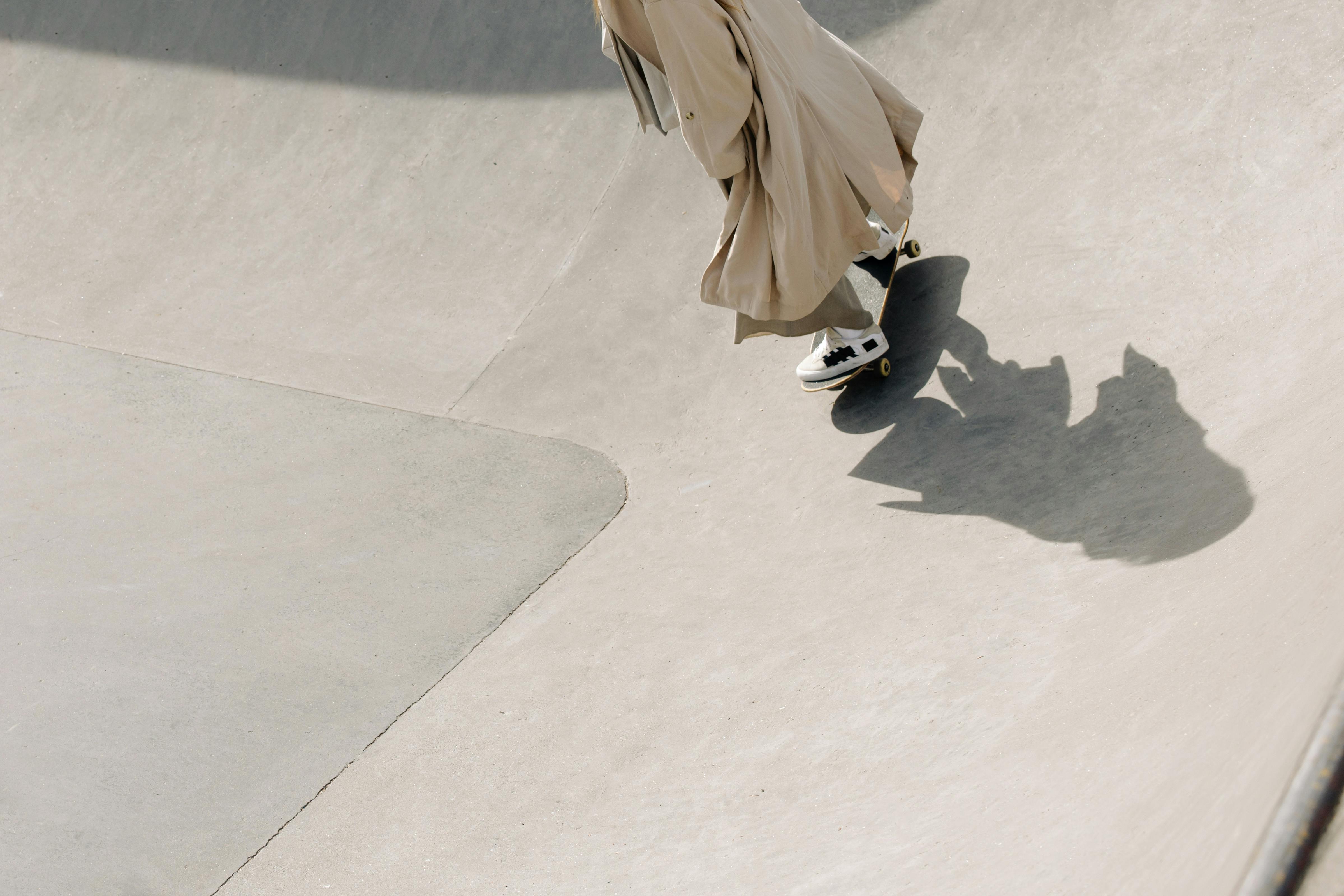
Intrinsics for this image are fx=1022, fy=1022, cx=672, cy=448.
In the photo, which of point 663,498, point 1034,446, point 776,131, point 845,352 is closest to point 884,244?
point 845,352

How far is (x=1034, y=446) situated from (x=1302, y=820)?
2271 millimetres

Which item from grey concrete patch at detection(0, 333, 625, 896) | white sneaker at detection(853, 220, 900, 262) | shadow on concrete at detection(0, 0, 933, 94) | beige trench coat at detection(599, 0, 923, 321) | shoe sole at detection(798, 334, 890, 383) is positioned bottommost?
grey concrete patch at detection(0, 333, 625, 896)

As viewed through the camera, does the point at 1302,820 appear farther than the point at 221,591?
No

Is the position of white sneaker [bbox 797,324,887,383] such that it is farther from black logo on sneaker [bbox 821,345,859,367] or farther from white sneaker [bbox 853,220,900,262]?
white sneaker [bbox 853,220,900,262]

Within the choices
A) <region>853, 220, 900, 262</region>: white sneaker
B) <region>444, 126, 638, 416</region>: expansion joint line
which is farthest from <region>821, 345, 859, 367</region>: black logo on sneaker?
<region>444, 126, 638, 416</region>: expansion joint line

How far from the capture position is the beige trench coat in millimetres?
3250

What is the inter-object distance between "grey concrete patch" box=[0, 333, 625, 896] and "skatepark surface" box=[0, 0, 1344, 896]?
0.08 feet

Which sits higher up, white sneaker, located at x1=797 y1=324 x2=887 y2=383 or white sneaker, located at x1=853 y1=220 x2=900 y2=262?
white sneaker, located at x1=853 y1=220 x2=900 y2=262

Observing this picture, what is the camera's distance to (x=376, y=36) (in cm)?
666

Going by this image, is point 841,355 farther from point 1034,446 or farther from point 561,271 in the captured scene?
point 561,271

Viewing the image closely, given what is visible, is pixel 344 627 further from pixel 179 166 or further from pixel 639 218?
pixel 179 166

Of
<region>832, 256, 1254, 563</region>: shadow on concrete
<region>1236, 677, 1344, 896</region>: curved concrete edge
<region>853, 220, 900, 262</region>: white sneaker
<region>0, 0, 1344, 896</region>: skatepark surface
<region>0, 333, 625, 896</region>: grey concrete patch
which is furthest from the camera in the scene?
<region>853, 220, 900, 262</region>: white sneaker

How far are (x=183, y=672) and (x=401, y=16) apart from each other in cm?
448

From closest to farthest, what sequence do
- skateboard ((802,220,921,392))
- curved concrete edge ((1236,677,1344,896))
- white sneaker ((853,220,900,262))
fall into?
curved concrete edge ((1236,677,1344,896)) → skateboard ((802,220,921,392)) → white sneaker ((853,220,900,262))
